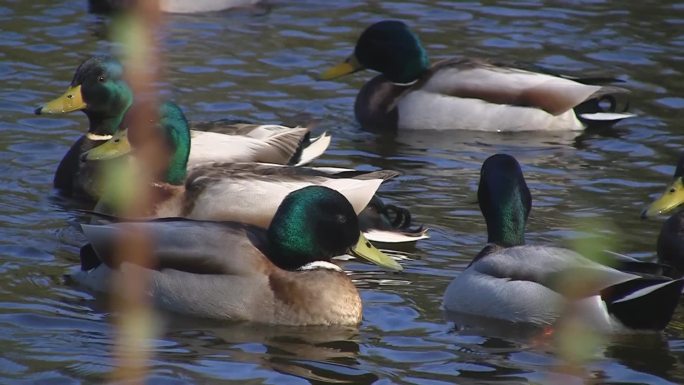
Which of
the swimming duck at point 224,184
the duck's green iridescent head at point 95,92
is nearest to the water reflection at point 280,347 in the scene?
the swimming duck at point 224,184

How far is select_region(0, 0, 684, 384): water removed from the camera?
554 centimetres

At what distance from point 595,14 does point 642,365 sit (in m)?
8.03

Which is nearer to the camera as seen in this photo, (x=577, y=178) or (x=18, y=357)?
(x=18, y=357)

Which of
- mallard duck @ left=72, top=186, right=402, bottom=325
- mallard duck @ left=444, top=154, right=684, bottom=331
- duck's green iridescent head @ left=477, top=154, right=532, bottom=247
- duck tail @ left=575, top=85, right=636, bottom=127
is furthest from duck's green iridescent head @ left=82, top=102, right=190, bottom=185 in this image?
duck tail @ left=575, top=85, right=636, bottom=127

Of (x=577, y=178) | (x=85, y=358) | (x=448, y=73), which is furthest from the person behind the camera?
(x=448, y=73)

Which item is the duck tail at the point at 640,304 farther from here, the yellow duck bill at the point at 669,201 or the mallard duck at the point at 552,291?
the yellow duck bill at the point at 669,201

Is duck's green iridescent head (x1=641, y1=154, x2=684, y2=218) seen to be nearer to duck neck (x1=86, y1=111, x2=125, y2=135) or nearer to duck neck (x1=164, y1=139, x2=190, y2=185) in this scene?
duck neck (x1=164, y1=139, x2=190, y2=185)

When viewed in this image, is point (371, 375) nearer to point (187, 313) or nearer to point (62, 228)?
point (187, 313)

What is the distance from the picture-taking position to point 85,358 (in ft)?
17.7

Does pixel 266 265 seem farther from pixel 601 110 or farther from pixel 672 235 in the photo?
pixel 601 110

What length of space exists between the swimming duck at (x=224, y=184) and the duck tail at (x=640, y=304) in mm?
1834

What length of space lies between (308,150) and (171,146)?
4.78 feet

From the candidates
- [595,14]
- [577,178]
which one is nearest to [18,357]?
[577,178]

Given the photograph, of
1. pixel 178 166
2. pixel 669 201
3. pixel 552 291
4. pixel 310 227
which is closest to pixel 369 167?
pixel 178 166
